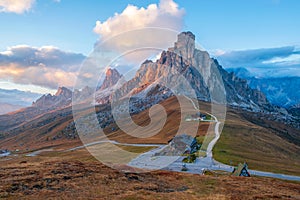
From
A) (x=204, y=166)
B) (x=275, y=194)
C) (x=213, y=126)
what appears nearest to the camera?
(x=275, y=194)

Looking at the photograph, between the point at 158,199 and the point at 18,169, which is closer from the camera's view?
the point at 158,199

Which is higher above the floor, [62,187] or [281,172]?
[62,187]

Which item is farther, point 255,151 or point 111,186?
point 255,151

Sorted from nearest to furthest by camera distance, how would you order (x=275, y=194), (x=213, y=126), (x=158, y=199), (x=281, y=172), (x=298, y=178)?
(x=158, y=199) < (x=275, y=194) < (x=298, y=178) < (x=281, y=172) < (x=213, y=126)

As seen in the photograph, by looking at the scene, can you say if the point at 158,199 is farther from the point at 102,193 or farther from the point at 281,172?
the point at 281,172

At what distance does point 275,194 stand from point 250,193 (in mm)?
3721

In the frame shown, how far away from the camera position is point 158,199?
37.6 metres

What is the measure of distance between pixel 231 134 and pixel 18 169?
110249mm

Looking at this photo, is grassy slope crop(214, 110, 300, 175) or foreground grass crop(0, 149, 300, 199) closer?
foreground grass crop(0, 149, 300, 199)

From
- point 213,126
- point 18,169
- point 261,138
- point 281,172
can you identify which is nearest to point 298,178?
point 281,172

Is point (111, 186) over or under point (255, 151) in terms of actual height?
over

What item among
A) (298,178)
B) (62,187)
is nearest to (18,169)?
(62,187)

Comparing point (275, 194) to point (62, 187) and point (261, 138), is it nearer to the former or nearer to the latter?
point (62, 187)

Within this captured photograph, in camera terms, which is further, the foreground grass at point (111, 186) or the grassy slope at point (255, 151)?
the grassy slope at point (255, 151)
